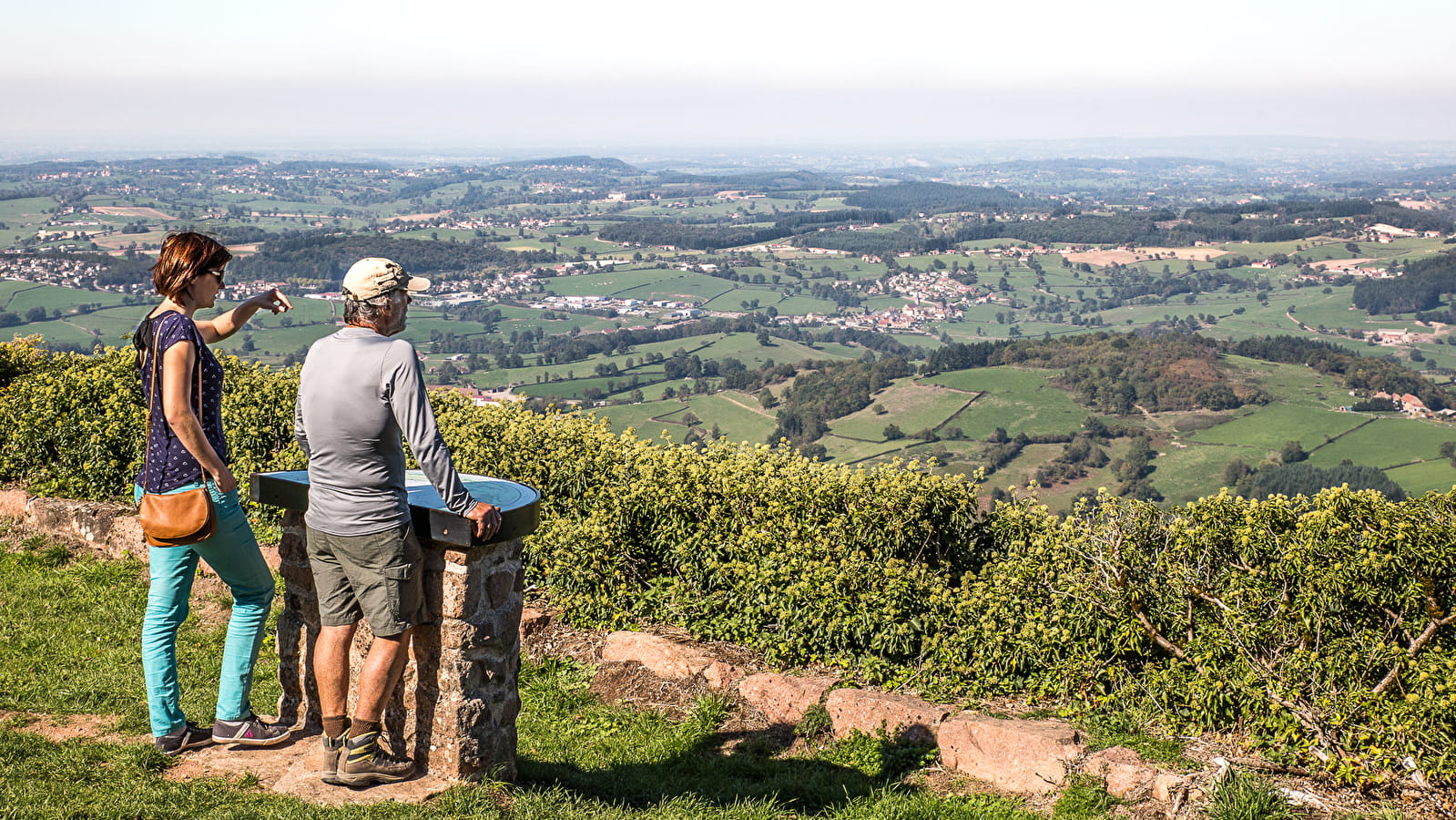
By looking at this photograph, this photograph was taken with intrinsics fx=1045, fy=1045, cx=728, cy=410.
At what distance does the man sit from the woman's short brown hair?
675 mm

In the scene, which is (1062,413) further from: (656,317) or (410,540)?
(410,540)

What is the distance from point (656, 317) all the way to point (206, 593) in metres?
80.6

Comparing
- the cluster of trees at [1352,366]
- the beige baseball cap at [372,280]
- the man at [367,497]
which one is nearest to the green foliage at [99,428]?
the man at [367,497]

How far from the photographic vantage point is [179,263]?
12.5ft

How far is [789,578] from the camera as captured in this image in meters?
5.60

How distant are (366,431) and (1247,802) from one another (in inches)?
137

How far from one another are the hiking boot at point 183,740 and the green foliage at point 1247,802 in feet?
12.8

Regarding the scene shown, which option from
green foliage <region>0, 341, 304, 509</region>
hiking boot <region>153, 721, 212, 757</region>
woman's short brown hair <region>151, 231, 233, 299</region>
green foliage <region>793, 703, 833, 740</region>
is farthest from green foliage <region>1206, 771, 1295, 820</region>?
green foliage <region>0, 341, 304, 509</region>

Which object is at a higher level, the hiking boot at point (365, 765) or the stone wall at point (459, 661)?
the stone wall at point (459, 661)

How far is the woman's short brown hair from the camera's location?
12.5 feet

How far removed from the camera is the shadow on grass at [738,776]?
13.5 ft

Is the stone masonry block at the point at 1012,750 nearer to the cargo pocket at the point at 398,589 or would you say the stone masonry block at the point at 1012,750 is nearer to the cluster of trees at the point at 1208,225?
the cargo pocket at the point at 398,589

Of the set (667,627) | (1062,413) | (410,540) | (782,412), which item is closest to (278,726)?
(410,540)

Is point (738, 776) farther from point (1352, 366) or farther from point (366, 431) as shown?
point (1352, 366)
